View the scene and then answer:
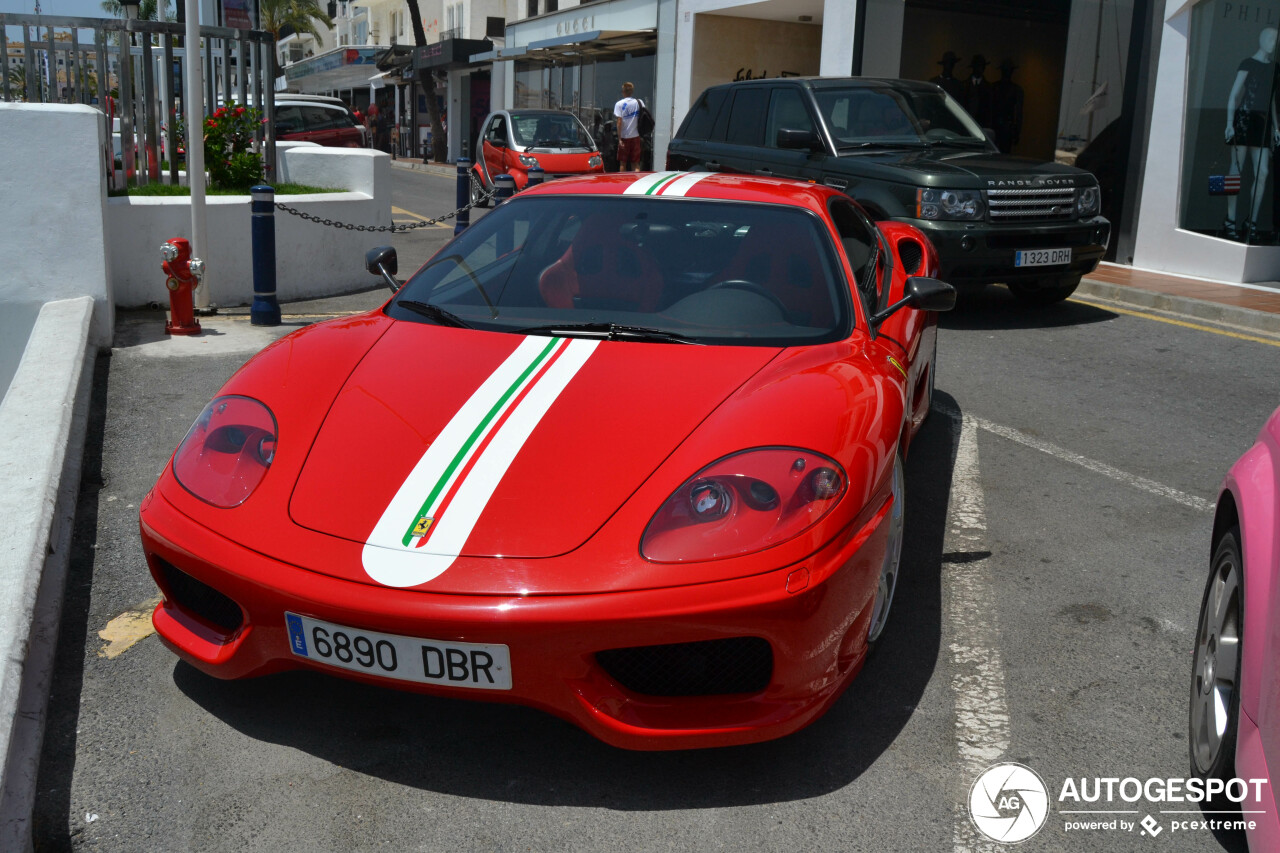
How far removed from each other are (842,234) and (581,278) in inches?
39.3

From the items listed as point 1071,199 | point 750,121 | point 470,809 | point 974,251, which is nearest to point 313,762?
point 470,809

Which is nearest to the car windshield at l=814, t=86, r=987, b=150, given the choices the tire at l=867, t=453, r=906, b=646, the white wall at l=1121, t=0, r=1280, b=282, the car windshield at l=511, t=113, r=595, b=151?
the white wall at l=1121, t=0, r=1280, b=282

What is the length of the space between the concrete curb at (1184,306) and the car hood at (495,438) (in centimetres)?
725

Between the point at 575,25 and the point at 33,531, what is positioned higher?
the point at 575,25

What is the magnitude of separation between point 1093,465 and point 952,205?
349 centimetres

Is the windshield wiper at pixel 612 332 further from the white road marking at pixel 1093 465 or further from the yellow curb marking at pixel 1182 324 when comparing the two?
the yellow curb marking at pixel 1182 324

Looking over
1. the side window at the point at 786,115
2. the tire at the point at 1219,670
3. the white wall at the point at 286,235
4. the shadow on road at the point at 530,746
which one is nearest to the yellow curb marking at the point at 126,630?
the shadow on road at the point at 530,746

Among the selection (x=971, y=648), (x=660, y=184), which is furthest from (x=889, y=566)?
(x=660, y=184)

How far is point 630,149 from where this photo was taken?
71.4 feet

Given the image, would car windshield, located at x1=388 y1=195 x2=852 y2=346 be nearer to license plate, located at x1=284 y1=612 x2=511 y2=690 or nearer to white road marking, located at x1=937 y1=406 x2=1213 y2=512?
license plate, located at x1=284 y1=612 x2=511 y2=690

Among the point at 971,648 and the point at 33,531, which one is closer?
the point at 971,648

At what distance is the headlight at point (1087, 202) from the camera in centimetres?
890

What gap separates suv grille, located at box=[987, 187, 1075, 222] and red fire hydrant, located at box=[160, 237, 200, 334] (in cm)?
542

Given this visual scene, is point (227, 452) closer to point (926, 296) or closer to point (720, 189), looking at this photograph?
point (720, 189)
